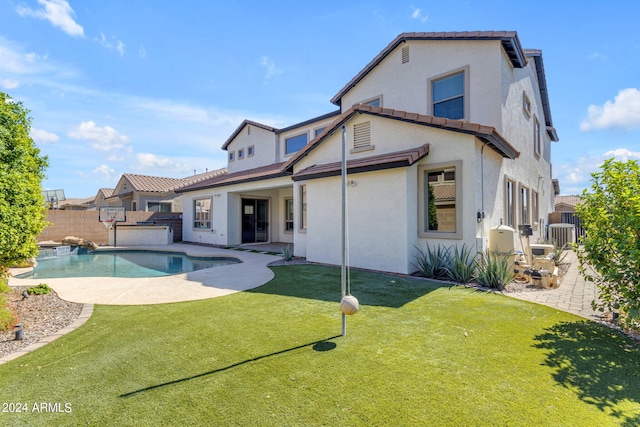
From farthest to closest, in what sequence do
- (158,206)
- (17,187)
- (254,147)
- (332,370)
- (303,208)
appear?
(158,206) → (254,147) → (303,208) → (17,187) → (332,370)

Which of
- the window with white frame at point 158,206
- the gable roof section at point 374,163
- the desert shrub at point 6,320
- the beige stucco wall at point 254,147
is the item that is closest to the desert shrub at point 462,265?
the gable roof section at point 374,163

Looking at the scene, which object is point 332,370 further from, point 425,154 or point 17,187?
point 425,154

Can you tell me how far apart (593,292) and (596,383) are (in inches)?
233

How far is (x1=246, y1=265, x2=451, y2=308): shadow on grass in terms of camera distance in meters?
7.21

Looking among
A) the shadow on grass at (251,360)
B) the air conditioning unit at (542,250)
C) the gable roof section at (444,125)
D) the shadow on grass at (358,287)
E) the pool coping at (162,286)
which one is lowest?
the pool coping at (162,286)

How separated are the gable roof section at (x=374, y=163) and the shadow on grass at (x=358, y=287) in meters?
3.51

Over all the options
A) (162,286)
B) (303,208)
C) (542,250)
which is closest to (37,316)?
(162,286)

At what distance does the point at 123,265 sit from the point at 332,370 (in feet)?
48.4

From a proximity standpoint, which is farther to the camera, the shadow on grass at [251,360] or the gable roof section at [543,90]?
the gable roof section at [543,90]

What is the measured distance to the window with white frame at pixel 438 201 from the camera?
965cm

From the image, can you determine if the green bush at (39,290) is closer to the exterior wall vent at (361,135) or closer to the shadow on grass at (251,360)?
the shadow on grass at (251,360)

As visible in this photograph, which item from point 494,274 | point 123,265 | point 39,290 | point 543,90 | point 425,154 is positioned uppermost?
point 543,90

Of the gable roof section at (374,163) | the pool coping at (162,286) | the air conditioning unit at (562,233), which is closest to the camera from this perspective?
the pool coping at (162,286)

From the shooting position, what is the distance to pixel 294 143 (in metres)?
20.7
